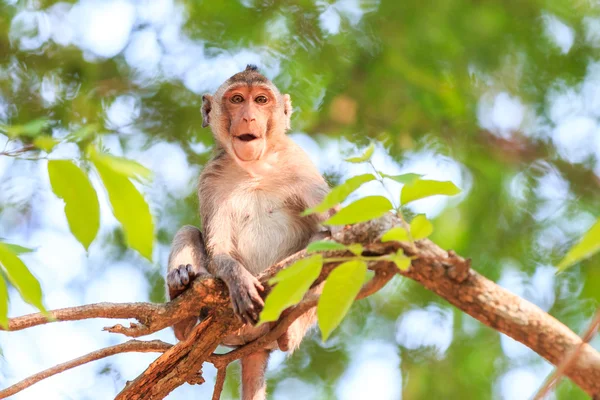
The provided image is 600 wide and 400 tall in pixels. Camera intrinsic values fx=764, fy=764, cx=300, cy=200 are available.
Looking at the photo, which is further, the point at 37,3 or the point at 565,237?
the point at 37,3

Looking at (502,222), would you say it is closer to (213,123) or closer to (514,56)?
(514,56)

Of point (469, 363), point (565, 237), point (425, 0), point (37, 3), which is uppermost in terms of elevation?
point (37, 3)

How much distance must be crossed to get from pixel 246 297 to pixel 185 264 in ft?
4.13

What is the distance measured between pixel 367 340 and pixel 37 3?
7101mm

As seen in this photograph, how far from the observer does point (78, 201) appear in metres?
2.71

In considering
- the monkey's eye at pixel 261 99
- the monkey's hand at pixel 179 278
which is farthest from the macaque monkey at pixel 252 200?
the monkey's hand at pixel 179 278

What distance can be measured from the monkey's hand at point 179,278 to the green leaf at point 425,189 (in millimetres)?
3833

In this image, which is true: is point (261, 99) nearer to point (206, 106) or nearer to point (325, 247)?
point (206, 106)

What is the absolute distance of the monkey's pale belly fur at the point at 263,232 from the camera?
7762 mm

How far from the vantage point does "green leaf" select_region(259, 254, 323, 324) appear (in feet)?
9.53

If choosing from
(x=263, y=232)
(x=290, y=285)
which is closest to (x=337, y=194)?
(x=290, y=285)

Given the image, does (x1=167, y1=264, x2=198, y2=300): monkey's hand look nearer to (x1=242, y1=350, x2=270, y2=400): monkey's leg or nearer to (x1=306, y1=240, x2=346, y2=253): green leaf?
(x1=242, y1=350, x2=270, y2=400): monkey's leg

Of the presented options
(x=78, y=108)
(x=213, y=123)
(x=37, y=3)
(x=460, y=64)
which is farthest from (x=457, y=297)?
(x=37, y=3)

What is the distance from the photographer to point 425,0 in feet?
35.3
